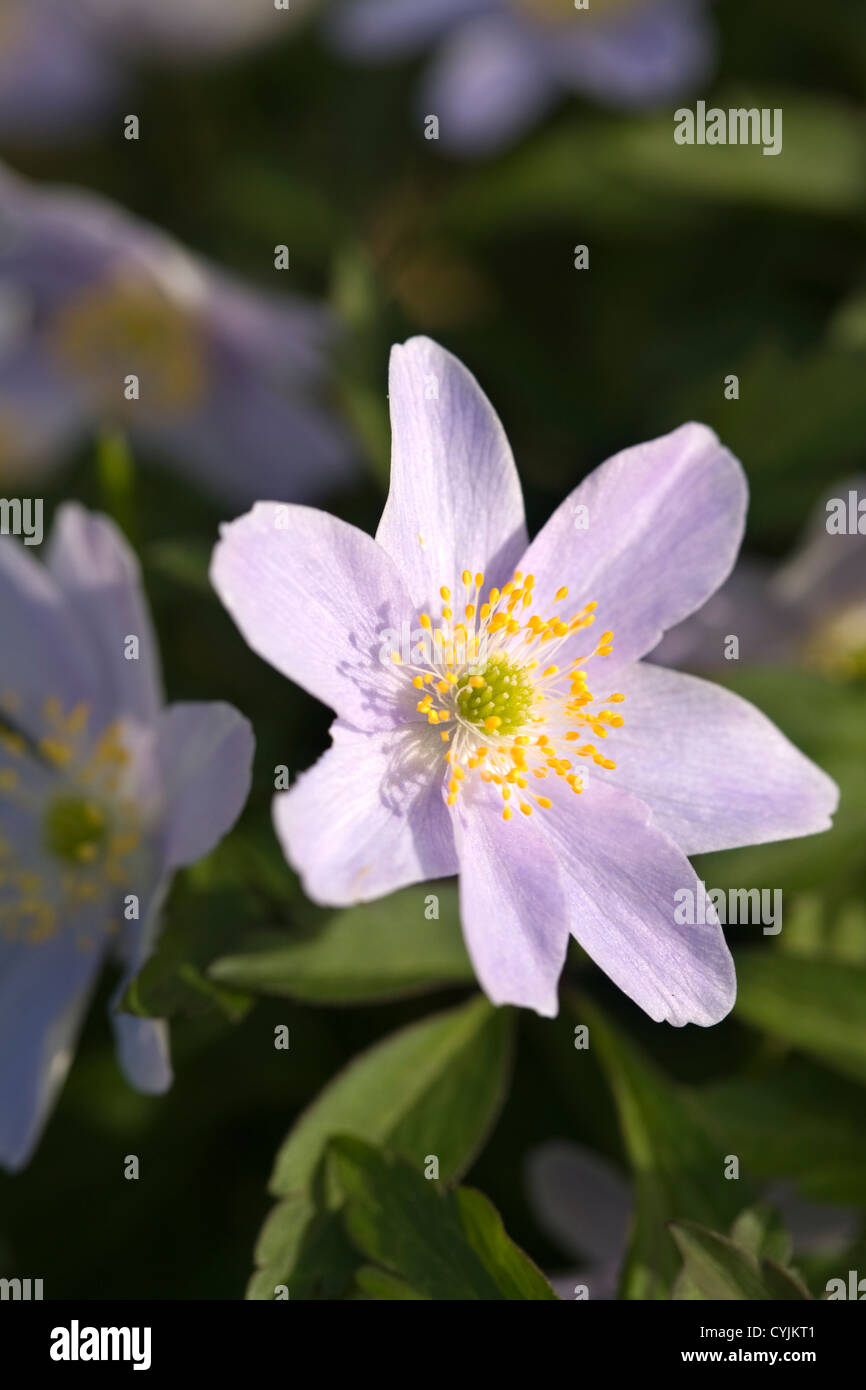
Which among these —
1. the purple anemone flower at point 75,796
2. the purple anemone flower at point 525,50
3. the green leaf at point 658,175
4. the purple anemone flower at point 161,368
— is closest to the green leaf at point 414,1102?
the purple anemone flower at point 75,796

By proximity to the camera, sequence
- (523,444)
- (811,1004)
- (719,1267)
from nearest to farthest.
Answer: (719,1267) → (811,1004) → (523,444)

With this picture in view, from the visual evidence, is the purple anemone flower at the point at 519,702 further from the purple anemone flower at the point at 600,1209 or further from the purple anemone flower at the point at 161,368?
the purple anemone flower at the point at 161,368

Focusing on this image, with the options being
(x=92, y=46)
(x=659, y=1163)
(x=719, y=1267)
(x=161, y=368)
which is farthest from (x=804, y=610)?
(x=92, y=46)

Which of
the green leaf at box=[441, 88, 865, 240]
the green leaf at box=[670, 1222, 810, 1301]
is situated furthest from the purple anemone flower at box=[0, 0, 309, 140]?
the green leaf at box=[670, 1222, 810, 1301]

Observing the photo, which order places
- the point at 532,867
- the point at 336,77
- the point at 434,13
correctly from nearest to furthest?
the point at 532,867, the point at 434,13, the point at 336,77

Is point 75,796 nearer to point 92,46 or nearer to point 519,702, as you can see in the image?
point 519,702

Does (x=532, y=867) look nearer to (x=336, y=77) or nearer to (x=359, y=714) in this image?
(x=359, y=714)
